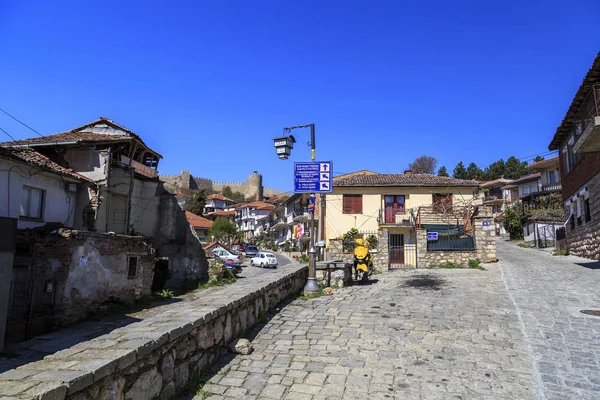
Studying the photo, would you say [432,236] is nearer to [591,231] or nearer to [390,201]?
[591,231]

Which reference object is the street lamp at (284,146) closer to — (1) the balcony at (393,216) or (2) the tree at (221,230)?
(1) the balcony at (393,216)

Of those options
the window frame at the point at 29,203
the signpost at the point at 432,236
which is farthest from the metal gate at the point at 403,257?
the window frame at the point at 29,203

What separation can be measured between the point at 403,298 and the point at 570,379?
529cm

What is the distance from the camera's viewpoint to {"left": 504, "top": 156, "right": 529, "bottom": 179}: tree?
2758 inches

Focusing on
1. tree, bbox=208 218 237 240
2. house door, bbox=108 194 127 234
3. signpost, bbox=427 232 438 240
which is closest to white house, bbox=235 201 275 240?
tree, bbox=208 218 237 240

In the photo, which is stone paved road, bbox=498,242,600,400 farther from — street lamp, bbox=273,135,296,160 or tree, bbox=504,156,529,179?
tree, bbox=504,156,529,179

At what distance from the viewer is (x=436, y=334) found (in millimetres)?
6309

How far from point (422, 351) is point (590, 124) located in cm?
1246

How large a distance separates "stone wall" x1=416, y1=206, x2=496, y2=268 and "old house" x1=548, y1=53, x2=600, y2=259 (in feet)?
12.7

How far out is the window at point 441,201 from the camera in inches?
1148

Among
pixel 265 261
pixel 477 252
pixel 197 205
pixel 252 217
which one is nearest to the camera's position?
pixel 477 252

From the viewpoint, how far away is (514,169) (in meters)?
71.2

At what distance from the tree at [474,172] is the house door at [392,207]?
44014 millimetres

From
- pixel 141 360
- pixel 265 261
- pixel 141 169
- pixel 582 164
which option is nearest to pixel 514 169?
pixel 265 261
